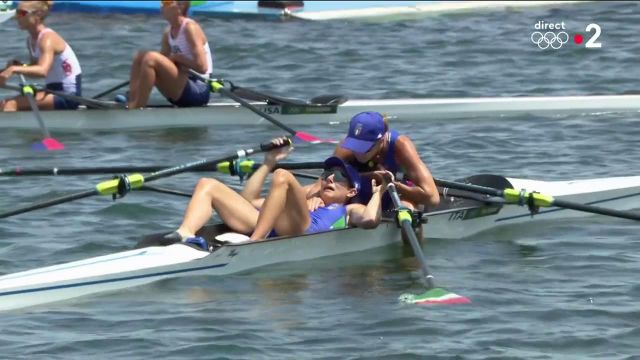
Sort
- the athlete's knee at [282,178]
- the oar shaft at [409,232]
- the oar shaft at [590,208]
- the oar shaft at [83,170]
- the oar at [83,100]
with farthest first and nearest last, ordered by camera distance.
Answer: the oar at [83,100] < the oar shaft at [83,170] < the oar shaft at [590,208] < the athlete's knee at [282,178] < the oar shaft at [409,232]

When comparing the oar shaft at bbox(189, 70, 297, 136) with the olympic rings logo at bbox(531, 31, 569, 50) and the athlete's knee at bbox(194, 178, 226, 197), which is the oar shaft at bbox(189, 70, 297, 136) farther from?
the olympic rings logo at bbox(531, 31, 569, 50)

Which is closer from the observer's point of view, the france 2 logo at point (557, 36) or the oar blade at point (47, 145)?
the oar blade at point (47, 145)

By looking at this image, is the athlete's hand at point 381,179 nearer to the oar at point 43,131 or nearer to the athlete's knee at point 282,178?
the athlete's knee at point 282,178

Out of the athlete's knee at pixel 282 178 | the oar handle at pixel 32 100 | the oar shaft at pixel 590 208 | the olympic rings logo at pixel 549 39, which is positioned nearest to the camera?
the athlete's knee at pixel 282 178

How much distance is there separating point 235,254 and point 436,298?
1.37 metres

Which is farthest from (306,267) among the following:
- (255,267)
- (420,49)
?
(420,49)

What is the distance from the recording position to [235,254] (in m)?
9.66

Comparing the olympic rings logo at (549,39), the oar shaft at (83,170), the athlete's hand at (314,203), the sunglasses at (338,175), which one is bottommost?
the olympic rings logo at (549,39)

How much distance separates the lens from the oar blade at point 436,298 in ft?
30.1

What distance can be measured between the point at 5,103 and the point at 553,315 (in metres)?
7.99

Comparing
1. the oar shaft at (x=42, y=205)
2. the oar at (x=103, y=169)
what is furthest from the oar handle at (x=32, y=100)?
the oar shaft at (x=42, y=205)

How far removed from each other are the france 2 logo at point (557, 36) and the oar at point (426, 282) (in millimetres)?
12340

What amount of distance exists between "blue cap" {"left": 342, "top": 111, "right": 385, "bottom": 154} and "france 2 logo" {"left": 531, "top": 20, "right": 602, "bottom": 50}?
12.1 meters

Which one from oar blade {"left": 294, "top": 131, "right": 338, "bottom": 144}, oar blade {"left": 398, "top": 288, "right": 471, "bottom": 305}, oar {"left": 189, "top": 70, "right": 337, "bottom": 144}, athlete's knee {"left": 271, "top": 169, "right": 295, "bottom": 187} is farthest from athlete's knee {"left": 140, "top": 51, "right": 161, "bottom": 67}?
oar blade {"left": 398, "top": 288, "right": 471, "bottom": 305}
